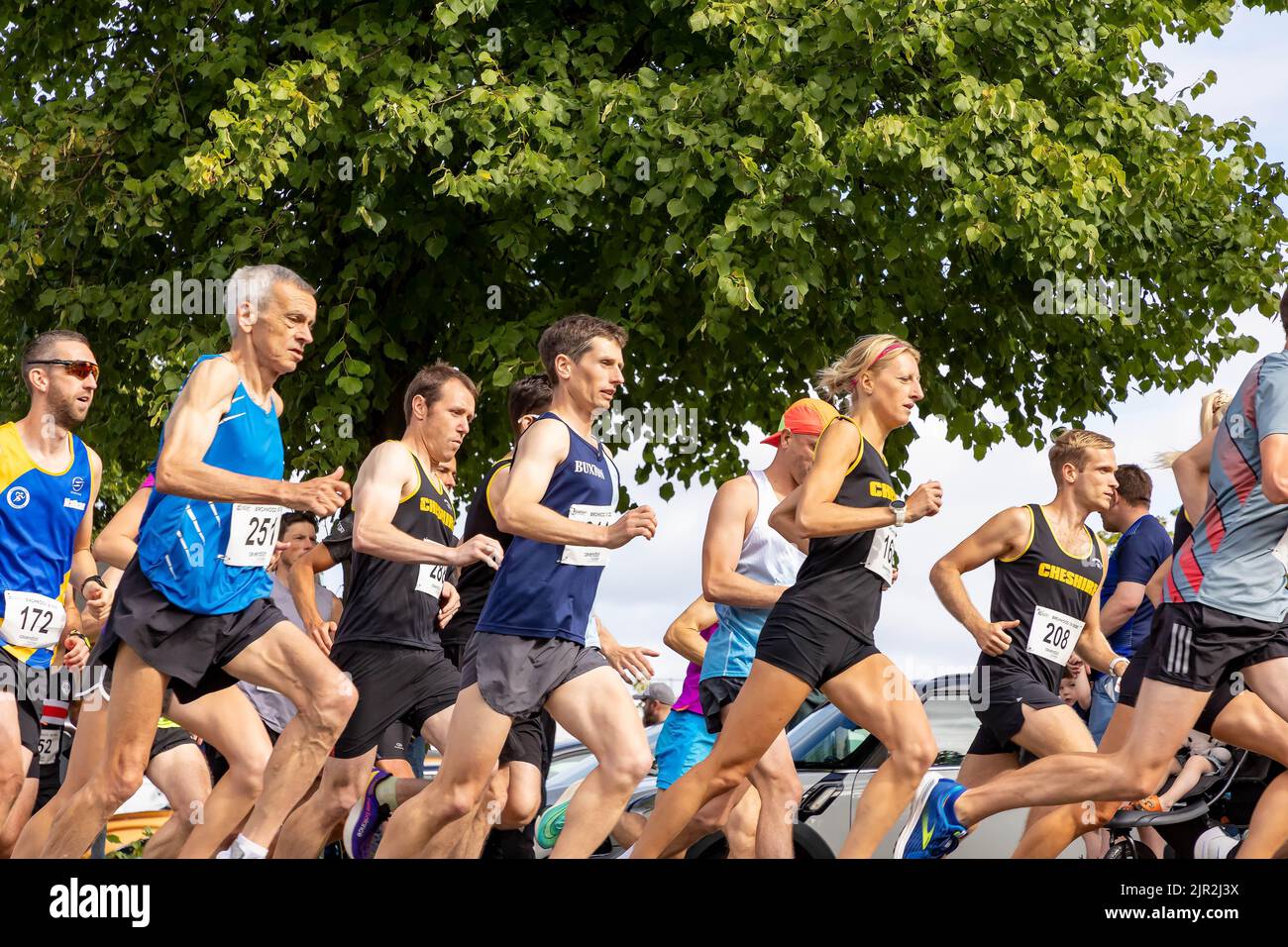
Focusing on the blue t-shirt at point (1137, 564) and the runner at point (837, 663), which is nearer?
the runner at point (837, 663)

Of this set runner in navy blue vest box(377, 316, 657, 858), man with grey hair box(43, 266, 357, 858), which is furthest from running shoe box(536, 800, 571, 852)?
man with grey hair box(43, 266, 357, 858)

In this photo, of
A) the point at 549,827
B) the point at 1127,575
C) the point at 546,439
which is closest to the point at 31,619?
the point at 546,439

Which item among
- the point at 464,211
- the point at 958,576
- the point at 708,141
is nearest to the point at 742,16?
the point at 708,141

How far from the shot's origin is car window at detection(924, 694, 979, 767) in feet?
25.9

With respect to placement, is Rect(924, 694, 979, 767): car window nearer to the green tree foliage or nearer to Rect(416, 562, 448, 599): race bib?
Rect(416, 562, 448, 599): race bib

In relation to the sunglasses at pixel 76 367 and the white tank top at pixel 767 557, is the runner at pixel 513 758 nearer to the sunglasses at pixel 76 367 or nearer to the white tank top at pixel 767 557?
the white tank top at pixel 767 557

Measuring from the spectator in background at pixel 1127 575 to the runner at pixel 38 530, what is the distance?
4.98 meters

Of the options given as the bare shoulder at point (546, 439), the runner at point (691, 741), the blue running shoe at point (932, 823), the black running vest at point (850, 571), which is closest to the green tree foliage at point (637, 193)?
the runner at point (691, 741)

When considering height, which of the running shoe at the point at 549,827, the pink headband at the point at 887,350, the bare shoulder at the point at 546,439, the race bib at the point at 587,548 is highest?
the pink headband at the point at 887,350

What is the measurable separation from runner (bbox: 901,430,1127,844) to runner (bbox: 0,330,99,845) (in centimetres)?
363

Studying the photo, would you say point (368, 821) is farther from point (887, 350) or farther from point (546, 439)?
point (887, 350)

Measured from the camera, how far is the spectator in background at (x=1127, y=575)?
8.45 meters

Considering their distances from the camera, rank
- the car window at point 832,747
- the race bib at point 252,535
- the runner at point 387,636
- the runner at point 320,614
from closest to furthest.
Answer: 1. the race bib at point 252,535
2. the runner at point 387,636
3. the runner at point 320,614
4. the car window at point 832,747

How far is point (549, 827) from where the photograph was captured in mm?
7637
